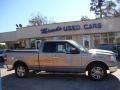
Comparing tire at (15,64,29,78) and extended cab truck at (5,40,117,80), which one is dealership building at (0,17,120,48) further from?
tire at (15,64,29,78)

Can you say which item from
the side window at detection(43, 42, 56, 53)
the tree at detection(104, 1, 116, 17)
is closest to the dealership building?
the side window at detection(43, 42, 56, 53)

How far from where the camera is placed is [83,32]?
35.0 meters

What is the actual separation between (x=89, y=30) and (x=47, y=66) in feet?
73.6

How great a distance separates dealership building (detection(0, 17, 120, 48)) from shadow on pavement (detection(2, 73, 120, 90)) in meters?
20.6

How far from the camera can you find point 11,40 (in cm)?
5256

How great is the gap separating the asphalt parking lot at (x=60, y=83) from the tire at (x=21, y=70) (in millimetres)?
262

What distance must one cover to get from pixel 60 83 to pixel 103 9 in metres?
60.6

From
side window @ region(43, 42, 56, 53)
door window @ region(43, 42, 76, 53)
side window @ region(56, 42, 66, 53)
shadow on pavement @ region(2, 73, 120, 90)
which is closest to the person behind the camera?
shadow on pavement @ region(2, 73, 120, 90)

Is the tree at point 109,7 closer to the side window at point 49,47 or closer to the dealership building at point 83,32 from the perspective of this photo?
the dealership building at point 83,32

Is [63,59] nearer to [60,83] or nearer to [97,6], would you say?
[60,83]

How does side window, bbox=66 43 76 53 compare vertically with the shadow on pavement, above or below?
above

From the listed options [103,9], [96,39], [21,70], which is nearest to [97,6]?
[103,9]

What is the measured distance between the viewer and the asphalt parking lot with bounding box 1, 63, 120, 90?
34.9 feet

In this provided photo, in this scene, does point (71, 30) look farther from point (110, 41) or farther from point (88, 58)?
point (88, 58)
